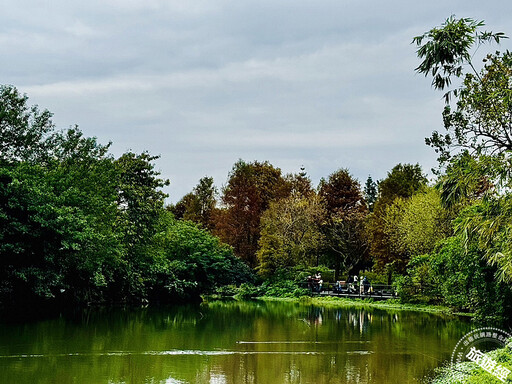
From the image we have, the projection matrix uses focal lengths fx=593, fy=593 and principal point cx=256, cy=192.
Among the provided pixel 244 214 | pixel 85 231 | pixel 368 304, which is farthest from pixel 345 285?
pixel 85 231

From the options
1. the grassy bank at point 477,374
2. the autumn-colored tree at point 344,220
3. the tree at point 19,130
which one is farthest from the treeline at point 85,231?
the grassy bank at point 477,374

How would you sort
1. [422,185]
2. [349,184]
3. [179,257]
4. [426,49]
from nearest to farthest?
[426,49] → [179,257] → [422,185] → [349,184]

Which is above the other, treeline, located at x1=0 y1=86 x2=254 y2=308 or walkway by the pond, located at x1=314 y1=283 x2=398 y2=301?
treeline, located at x1=0 y1=86 x2=254 y2=308

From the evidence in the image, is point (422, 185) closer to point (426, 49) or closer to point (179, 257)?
point (179, 257)

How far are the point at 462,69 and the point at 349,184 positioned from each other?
38294mm

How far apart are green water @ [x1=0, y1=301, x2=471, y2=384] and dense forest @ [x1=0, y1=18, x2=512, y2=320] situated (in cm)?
270

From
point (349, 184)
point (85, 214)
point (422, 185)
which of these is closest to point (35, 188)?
point (85, 214)

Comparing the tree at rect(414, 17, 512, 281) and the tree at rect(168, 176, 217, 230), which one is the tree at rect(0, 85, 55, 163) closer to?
the tree at rect(414, 17, 512, 281)

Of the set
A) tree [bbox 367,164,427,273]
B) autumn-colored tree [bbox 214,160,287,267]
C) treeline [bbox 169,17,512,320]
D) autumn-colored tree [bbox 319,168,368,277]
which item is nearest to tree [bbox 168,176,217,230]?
treeline [bbox 169,17,512,320]

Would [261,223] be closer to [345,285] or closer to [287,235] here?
[287,235]

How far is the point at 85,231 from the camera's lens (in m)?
24.9

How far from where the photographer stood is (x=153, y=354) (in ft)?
49.4

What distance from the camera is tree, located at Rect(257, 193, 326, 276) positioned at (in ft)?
150

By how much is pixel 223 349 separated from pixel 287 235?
29833 mm
